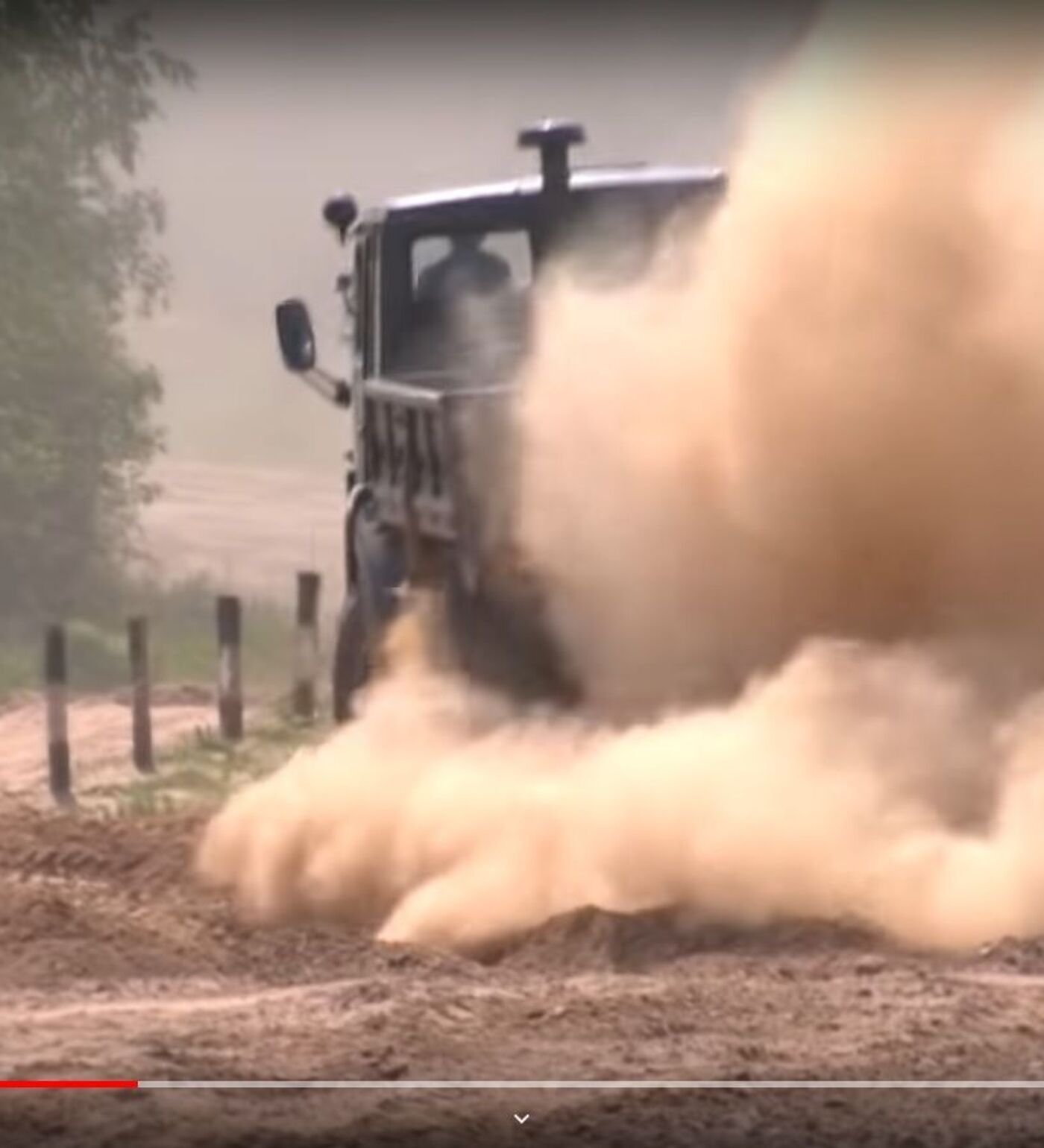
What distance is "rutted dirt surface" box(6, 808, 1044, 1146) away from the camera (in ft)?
20.6

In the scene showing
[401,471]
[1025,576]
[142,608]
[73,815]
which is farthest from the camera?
[142,608]

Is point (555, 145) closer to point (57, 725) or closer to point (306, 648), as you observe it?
point (57, 725)

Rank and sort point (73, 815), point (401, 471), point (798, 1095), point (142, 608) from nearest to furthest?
point (798, 1095), point (401, 471), point (73, 815), point (142, 608)

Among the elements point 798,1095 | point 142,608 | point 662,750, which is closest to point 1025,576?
point 662,750

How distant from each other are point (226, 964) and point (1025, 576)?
2785 mm

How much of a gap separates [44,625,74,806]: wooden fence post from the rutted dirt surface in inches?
246

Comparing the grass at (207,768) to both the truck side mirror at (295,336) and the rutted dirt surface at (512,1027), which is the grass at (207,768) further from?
the rutted dirt surface at (512,1027)

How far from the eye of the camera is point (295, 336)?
1348cm

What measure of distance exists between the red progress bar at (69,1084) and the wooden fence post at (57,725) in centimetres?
890

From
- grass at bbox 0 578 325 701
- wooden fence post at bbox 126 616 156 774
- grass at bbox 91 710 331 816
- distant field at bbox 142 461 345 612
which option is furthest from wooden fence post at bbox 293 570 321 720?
distant field at bbox 142 461 345 612

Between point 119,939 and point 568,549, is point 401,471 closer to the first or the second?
point 568,549

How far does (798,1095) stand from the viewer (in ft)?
21.4

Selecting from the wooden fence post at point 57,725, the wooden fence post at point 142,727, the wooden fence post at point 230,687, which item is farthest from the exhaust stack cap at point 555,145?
the wooden fence post at point 230,687

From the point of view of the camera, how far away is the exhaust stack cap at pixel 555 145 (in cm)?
1253
